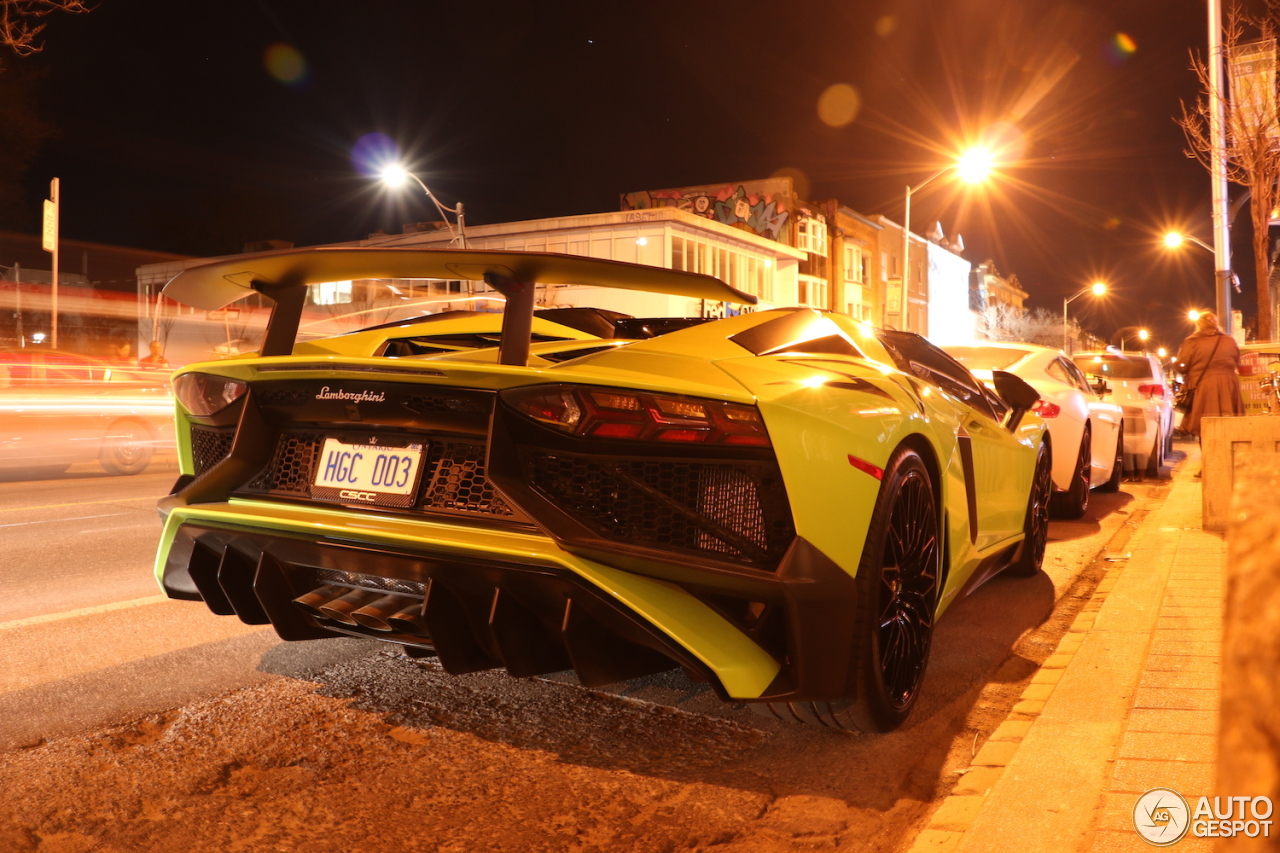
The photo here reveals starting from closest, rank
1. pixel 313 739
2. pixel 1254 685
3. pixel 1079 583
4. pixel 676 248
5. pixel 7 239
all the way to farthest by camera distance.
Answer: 1. pixel 1254 685
2. pixel 313 739
3. pixel 1079 583
4. pixel 676 248
5. pixel 7 239

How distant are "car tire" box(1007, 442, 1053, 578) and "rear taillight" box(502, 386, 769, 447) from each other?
11.0 feet

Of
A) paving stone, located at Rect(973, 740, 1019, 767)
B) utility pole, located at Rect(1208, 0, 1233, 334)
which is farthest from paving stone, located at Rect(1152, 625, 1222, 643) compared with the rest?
utility pole, located at Rect(1208, 0, 1233, 334)

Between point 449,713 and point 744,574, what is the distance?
130 centimetres

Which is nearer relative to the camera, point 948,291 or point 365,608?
point 365,608

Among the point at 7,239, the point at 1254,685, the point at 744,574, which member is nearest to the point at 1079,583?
the point at 744,574

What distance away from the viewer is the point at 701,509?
269 cm

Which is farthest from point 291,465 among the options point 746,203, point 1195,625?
point 746,203

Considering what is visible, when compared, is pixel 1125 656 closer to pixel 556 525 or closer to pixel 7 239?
pixel 556 525

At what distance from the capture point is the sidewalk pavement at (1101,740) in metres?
2.45

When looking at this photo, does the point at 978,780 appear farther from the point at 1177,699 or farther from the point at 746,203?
the point at 746,203

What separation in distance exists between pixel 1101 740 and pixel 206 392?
9.99 ft

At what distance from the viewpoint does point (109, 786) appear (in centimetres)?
270

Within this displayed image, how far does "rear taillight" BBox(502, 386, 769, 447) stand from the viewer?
2.66 m

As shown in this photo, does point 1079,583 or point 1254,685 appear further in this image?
point 1079,583
